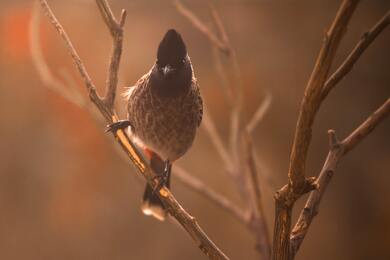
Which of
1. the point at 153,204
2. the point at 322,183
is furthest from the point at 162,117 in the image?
the point at 322,183

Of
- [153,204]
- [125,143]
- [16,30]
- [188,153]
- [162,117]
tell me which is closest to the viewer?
[125,143]

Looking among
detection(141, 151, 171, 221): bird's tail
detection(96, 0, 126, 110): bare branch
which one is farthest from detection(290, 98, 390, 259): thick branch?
detection(141, 151, 171, 221): bird's tail

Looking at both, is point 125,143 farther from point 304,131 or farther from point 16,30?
point 16,30

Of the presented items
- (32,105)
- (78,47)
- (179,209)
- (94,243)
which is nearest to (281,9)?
(78,47)

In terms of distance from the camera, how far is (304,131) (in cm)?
91

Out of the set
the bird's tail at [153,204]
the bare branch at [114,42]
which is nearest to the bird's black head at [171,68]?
the bare branch at [114,42]

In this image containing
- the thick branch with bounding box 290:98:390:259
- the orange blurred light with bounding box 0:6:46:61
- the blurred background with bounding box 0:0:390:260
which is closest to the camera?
the thick branch with bounding box 290:98:390:259

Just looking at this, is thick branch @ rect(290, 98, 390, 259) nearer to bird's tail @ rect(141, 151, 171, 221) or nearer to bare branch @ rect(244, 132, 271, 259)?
bare branch @ rect(244, 132, 271, 259)

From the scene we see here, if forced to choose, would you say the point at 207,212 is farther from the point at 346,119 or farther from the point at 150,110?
the point at 150,110

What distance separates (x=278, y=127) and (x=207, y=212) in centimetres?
70

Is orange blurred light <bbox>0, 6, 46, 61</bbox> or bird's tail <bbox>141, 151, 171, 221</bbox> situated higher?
orange blurred light <bbox>0, 6, 46, 61</bbox>

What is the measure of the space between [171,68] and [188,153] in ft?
6.25

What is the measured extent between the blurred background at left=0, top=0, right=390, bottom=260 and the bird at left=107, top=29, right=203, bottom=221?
133 centimetres

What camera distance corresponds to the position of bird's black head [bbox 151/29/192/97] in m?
1.24
